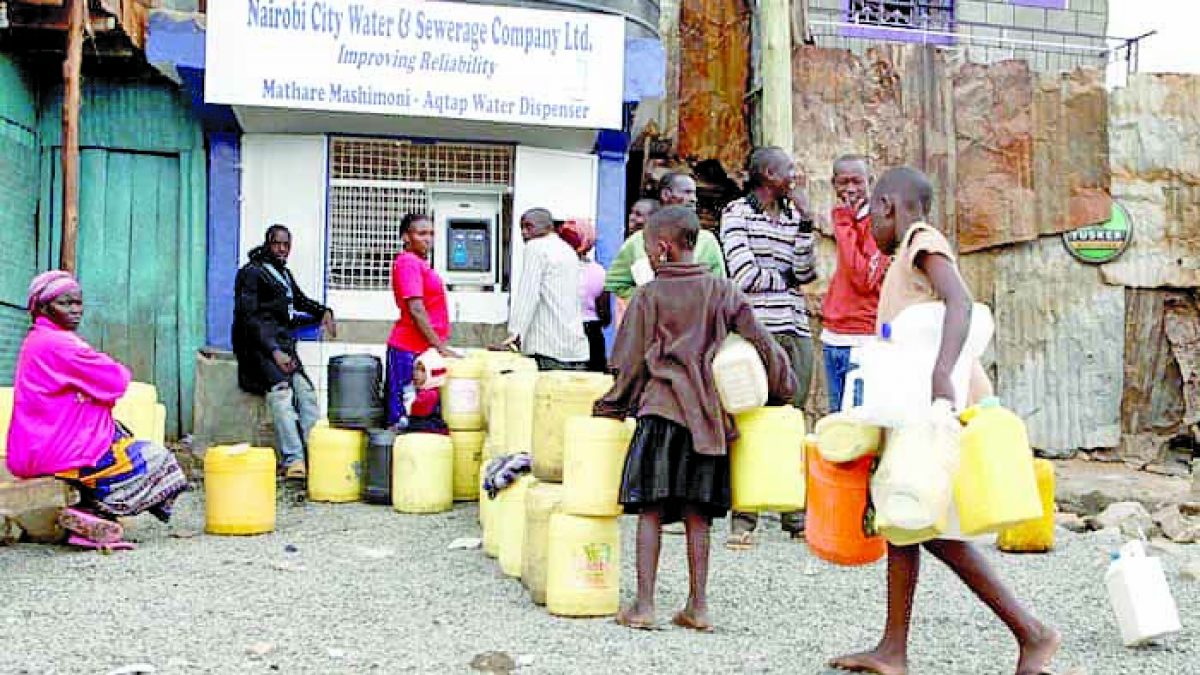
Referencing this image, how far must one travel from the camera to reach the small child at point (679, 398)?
5012mm

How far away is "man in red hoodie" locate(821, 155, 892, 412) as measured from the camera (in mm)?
6590

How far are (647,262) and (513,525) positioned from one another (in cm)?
172

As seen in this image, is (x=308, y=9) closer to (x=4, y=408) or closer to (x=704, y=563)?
(x=4, y=408)

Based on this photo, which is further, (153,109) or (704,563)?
(153,109)

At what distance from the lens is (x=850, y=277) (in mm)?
6867

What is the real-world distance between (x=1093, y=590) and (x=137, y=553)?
4.80 metres

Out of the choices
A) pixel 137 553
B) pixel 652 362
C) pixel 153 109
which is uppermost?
pixel 153 109

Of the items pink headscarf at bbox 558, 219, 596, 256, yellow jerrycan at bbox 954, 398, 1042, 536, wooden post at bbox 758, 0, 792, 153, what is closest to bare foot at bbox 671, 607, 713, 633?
yellow jerrycan at bbox 954, 398, 1042, 536

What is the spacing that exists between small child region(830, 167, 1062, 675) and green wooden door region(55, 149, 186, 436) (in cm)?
765

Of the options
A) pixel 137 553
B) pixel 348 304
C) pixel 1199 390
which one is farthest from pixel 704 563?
pixel 1199 390

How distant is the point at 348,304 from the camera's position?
10.7 meters

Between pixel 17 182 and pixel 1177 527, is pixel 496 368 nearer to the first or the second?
pixel 1177 527

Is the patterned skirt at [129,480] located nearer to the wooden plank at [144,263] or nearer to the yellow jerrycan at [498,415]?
the yellow jerrycan at [498,415]

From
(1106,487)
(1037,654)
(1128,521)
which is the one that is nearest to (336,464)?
(1128,521)
